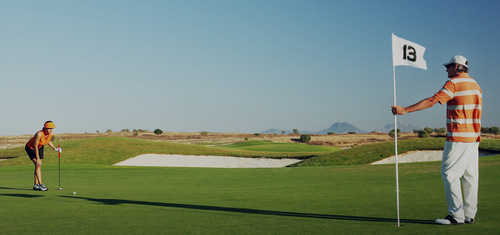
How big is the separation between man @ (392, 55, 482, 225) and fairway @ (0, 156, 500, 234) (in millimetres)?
370

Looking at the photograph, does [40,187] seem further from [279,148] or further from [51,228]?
[279,148]

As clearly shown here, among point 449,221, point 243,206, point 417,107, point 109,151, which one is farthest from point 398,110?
point 109,151

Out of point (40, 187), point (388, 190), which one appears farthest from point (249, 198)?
point (40, 187)

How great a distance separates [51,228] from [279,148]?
4703cm

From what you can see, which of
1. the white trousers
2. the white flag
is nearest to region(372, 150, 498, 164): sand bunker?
the white flag

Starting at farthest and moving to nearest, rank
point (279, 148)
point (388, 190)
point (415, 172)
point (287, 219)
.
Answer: point (279, 148) < point (415, 172) < point (388, 190) < point (287, 219)

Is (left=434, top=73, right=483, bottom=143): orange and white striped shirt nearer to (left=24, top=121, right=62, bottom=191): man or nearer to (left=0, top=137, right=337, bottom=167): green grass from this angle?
(left=24, top=121, right=62, bottom=191): man

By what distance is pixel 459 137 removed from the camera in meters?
7.01

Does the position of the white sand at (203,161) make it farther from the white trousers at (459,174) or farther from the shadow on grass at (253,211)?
the white trousers at (459,174)

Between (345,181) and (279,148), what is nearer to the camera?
(345,181)

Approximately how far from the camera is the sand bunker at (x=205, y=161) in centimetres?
3641

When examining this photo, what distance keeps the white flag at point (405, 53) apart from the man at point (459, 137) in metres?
0.95

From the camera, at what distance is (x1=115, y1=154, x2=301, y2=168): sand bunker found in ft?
119

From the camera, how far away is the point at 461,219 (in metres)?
7.01
